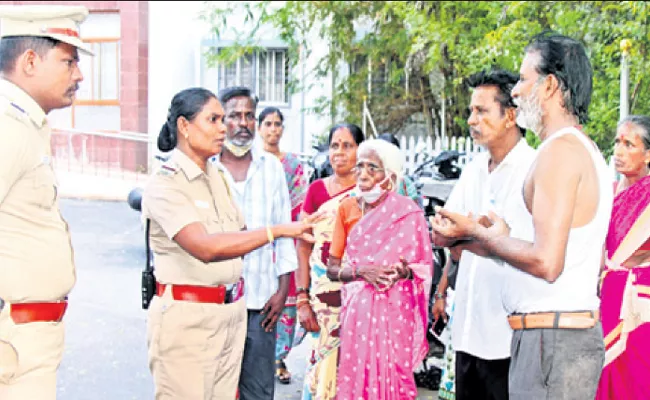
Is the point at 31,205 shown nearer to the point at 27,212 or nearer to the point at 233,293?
the point at 27,212

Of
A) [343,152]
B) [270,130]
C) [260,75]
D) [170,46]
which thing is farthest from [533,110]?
[170,46]

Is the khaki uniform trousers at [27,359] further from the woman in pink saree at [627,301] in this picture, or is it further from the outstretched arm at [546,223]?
the woman in pink saree at [627,301]

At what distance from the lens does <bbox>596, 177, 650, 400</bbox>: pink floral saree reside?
14.5ft

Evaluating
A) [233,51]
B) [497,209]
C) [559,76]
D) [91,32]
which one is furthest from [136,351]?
[91,32]

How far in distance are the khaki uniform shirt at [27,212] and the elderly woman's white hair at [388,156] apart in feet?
7.56

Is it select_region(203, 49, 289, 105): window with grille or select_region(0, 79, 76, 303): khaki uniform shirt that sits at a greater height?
select_region(203, 49, 289, 105): window with grille

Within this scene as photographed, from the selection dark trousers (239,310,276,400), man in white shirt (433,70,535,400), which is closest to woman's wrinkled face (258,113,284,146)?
dark trousers (239,310,276,400)

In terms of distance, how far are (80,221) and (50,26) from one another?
472 inches

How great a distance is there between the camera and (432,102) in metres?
17.3

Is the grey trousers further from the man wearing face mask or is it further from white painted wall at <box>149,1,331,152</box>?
white painted wall at <box>149,1,331,152</box>

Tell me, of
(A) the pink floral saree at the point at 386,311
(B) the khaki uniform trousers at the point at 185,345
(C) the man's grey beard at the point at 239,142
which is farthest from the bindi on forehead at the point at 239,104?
(B) the khaki uniform trousers at the point at 185,345

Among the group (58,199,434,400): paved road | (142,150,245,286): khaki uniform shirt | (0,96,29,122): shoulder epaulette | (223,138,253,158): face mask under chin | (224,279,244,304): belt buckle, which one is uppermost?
(0,96,29,122): shoulder epaulette

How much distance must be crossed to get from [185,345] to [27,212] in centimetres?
111

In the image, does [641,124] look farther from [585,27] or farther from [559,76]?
[585,27]
